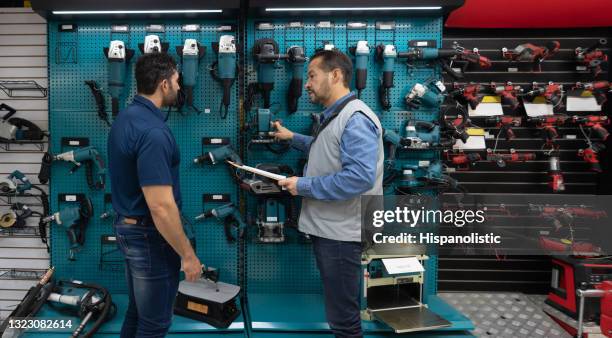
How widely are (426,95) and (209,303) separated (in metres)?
2.44

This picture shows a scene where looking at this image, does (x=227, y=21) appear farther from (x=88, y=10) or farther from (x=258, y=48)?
(x=88, y=10)

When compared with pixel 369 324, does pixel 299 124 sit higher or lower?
higher

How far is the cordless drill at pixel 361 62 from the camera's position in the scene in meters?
3.23

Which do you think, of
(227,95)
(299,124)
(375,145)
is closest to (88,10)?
(227,95)

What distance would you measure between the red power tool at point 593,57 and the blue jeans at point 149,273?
4.08 metres

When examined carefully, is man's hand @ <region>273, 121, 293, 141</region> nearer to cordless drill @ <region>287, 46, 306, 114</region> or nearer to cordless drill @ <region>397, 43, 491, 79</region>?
cordless drill @ <region>287, 46, 306, 114</region>

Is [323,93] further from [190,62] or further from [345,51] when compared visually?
[190,62]

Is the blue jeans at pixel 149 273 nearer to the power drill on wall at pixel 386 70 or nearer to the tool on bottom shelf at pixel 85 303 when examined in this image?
the tool on bottom shelf at pixel 85 303

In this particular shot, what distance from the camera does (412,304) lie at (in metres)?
3.10

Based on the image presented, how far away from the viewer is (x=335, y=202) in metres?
2.28

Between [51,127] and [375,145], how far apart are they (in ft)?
9.67

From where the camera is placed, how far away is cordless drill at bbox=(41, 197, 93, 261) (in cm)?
336

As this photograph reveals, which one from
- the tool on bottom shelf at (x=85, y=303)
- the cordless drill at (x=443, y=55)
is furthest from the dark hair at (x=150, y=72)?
the cordless drill at (x=443, y=55)

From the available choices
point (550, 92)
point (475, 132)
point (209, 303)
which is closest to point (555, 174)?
point (550, 92)
